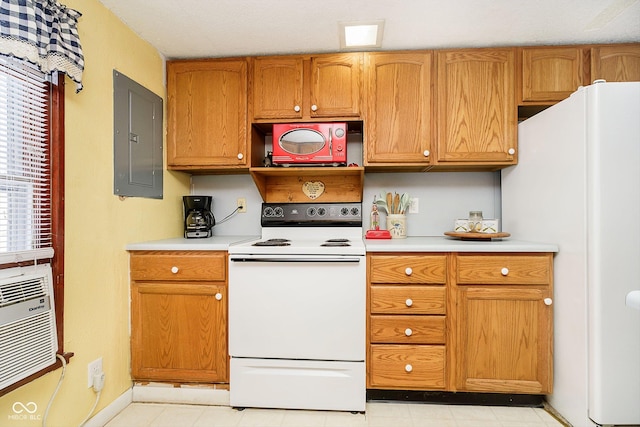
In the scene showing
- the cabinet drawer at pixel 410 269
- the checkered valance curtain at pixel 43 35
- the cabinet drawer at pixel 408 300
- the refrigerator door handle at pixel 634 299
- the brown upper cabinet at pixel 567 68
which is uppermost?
the brown upper cabinet at pixel 567 68

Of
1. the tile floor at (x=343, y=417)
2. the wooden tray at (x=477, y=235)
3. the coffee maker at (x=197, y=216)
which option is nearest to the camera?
the tile floor at (x=343, y=417)

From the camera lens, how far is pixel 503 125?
214 cm

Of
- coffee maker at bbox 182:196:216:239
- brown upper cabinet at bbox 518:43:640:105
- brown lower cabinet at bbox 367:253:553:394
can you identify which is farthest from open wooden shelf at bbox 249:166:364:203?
brown upper cabinet at bbox 518:43:640:105

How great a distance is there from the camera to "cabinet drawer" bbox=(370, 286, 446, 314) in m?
1.86

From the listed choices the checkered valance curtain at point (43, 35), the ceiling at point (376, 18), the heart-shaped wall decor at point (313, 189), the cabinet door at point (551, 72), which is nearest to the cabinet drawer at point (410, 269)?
the heart-shaped wall decor at point (313, 189)

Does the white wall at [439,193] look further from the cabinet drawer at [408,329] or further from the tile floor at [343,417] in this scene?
the tile floor at [343,417]

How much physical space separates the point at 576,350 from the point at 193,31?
2.54m

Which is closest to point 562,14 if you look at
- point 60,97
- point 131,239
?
point 60,97

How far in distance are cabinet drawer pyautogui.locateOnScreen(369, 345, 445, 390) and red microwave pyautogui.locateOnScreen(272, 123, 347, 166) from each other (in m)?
1.13

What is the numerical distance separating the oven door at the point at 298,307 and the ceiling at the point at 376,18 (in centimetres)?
125

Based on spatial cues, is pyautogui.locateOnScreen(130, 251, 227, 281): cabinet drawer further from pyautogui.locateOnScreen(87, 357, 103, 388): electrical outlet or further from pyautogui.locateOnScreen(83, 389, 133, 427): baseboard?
pyautogui.locateOnScreen(83, 389, 133, 427): baseboard

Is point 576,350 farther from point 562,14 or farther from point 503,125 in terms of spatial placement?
point 562,14

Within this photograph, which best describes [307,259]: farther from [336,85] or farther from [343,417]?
[336,85]

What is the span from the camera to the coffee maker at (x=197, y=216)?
236 cm
